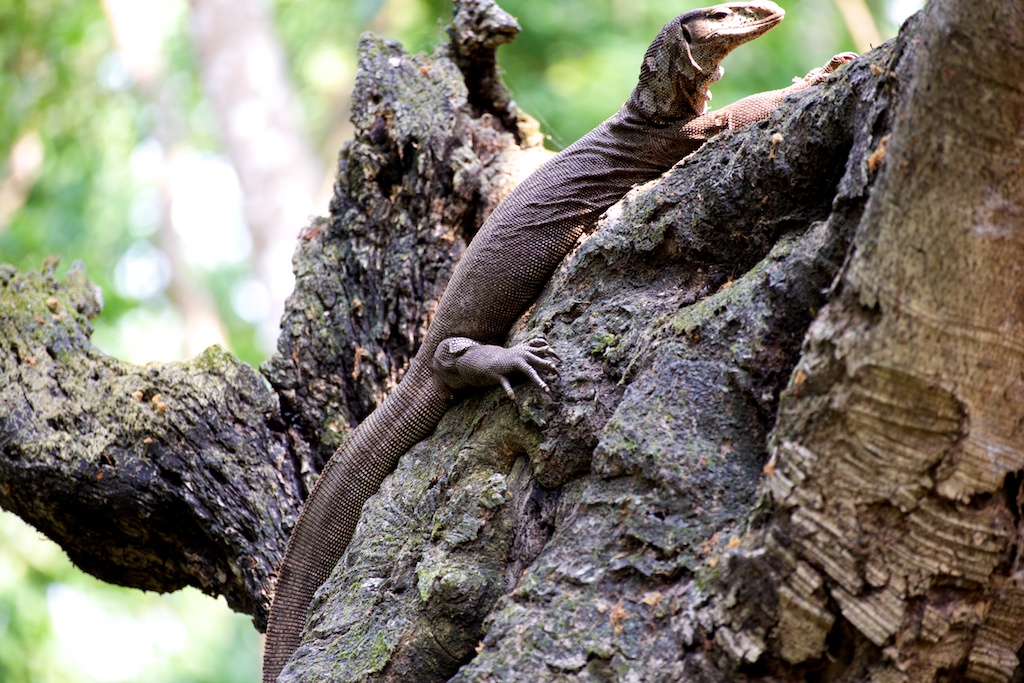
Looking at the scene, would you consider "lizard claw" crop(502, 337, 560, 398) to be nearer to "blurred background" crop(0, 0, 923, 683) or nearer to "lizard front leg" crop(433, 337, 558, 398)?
"lizard front leg" crop(433, 337, 558, 398)

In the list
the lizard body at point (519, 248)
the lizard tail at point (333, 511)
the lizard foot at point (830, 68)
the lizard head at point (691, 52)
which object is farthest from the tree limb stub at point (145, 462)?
the lizard foot at point (830, 68)

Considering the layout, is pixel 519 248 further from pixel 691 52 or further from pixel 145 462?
pixel 145 462

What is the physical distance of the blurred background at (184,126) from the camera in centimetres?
944

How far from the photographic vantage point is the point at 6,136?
43.2ft

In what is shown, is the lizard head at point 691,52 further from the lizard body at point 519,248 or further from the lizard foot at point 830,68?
the lizard foot at point 830,68

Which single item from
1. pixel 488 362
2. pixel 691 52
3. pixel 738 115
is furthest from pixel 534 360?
pixel 691 52

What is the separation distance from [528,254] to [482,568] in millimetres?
1491

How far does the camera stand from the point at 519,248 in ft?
13.5

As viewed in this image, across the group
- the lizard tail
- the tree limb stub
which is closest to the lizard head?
the lizard tail

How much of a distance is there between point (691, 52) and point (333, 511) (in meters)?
2.78

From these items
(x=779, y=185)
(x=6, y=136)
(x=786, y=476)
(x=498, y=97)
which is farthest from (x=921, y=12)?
(x=6, y=136)

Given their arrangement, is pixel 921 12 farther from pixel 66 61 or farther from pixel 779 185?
pixel 66 61

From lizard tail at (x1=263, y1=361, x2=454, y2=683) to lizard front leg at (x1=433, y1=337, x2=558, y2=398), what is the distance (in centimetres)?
23

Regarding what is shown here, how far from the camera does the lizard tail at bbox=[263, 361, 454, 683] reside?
4285 millimetres
